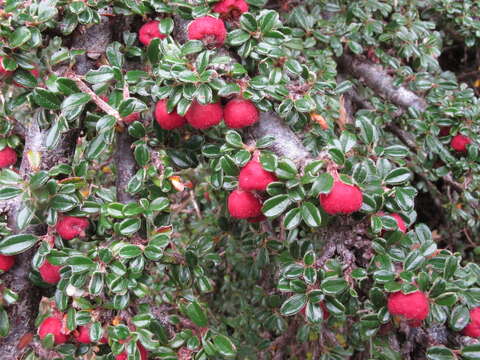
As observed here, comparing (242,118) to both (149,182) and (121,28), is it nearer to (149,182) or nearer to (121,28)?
(149,182)

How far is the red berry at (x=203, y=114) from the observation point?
94 centimetres

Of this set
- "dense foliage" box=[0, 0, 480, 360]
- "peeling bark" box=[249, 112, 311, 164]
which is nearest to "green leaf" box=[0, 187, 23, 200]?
"dense foliage" box=[0, 0, 480, 360]

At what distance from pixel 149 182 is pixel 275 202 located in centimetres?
37

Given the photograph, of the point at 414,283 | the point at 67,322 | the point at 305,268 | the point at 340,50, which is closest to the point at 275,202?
the point at 305,268

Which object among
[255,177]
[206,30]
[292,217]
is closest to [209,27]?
[206,30]

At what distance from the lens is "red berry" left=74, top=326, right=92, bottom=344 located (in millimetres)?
1007

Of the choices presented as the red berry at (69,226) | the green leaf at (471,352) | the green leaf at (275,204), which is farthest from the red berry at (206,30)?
the green leaf at (471,352)

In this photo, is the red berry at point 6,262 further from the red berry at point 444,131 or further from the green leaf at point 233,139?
the red berry at point 444,131

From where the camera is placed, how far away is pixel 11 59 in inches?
37.6

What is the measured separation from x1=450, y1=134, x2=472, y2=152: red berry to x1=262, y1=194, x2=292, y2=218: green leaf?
831 millimetres

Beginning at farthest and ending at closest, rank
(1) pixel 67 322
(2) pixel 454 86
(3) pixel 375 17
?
(3) pixel 375 17, (2) pixel 454 86, (1) pixel 67 322

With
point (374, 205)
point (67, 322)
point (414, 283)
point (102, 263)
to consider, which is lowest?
point (67, 322)

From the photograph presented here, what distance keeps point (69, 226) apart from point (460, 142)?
1.24 m

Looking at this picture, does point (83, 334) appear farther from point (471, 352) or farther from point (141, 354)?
point (471, 352)
